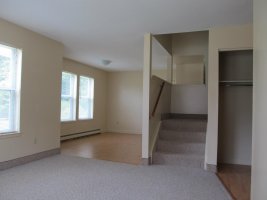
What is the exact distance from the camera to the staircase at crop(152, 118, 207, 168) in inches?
169

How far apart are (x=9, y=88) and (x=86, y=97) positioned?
4.18m

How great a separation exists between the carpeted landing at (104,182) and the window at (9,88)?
80cm

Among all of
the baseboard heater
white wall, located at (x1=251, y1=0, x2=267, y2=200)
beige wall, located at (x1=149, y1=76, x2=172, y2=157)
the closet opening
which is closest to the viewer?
white wall, located at (x1=251, y1=0, x2=267, y2=200)

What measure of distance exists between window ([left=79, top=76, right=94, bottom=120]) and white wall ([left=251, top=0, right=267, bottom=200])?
637cm

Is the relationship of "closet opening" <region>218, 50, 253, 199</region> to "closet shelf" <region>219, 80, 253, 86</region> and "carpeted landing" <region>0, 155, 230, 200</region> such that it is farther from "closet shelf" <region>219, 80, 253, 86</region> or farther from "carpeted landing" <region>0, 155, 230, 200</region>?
"carpeted landing" <region>0, 155, 230, 200</region>

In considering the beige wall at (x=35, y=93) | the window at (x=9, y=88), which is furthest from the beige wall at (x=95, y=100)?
the window at (x=9, y=88)

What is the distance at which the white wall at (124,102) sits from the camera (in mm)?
9031

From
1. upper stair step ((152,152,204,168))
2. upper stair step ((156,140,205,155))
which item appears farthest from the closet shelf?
upper stair step ((152,152,204,168))

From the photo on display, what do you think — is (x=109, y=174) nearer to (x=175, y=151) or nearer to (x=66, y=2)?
(x=175, y=151)

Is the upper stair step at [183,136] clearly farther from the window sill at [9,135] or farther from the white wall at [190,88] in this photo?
the window sill at [9,135]

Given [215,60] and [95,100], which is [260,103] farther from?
[95,100]

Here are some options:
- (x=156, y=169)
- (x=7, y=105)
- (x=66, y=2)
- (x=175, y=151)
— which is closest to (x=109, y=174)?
(x=156, y=169)

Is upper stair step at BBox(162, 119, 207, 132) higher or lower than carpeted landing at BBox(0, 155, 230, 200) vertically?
higher

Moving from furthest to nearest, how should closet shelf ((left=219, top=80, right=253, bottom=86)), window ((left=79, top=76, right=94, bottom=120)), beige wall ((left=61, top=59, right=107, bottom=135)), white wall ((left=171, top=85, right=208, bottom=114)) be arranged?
window ((left=79, top=76, right=94, bottom=120)), beige wall ((left=61, top=59, right=107, bottom=135)), white wall ((left=171, top=85, right=208, bottom=114)), closet shelf ((left=219, top=80, right=253, bottom=86))
